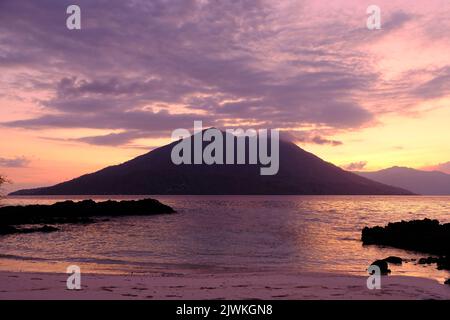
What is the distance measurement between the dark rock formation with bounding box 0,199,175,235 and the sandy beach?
127 ft

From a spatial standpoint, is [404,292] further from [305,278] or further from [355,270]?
[355,270]

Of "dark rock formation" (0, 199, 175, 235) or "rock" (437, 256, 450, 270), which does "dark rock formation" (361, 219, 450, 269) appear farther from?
"dark rock formation" (0, 199, 175, 235)

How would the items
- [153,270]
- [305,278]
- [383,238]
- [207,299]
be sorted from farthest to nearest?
[383,238], [153,270], [305,278], [207,299]

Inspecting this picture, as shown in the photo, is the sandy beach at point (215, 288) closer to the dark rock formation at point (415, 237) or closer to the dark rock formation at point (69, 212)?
the dark rock formation at point (415, 237)

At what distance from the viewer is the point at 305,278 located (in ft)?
70.1

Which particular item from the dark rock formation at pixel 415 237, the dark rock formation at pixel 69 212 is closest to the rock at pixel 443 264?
the dark rock formation at pixel 415 237

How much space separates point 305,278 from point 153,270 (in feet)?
30.6

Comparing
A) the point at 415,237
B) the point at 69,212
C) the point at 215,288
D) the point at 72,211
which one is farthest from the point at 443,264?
the point at 72,211

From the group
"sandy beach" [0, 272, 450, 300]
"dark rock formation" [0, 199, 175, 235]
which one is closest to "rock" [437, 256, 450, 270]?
"sandy beach" [0, 272, 450, 300]

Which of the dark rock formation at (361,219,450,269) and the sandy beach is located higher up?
the sandy beach

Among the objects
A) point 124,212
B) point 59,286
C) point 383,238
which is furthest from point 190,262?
point 124,212

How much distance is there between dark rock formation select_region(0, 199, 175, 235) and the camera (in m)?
71.1

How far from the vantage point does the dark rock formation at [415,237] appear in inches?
1528

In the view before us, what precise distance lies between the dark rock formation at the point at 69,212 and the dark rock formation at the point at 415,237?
40102mm
